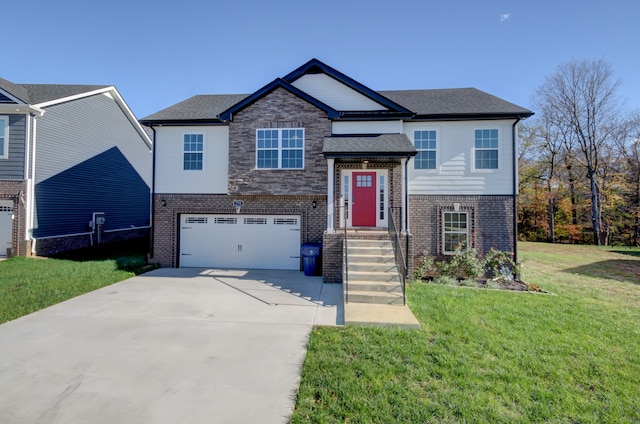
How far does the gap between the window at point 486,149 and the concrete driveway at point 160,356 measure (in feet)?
23.8

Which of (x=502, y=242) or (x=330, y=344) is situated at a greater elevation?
(x=502, y=242)

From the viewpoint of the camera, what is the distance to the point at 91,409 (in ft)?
10.5

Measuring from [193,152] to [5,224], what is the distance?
857cm

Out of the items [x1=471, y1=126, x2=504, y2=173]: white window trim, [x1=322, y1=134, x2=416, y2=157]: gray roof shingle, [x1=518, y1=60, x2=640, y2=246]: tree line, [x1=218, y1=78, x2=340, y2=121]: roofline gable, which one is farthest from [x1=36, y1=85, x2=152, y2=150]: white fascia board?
[x1=518, y1=60, x2=640, y2=246]: tree line

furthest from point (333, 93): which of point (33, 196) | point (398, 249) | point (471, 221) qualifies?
point (33, 196)

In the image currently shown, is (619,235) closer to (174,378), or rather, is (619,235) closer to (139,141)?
(174,378)

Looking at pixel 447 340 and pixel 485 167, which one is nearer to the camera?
pixel 447 340

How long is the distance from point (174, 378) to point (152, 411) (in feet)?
2.04

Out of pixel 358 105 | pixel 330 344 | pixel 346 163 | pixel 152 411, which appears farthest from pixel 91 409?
pixel 358 105

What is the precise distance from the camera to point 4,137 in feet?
37.5

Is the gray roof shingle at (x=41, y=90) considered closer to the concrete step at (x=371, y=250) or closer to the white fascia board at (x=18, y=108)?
the white fascia board at (x=18, y=108)

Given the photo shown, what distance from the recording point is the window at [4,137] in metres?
11.4

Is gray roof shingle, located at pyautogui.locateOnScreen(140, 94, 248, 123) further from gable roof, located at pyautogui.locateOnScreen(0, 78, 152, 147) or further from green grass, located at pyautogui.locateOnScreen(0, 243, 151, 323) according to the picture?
green grass, located at pyautogui.locateOnScreen(0, 243, 151, 323)

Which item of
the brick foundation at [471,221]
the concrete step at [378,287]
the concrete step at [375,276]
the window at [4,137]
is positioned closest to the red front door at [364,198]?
the brick foundation at [471,221]
